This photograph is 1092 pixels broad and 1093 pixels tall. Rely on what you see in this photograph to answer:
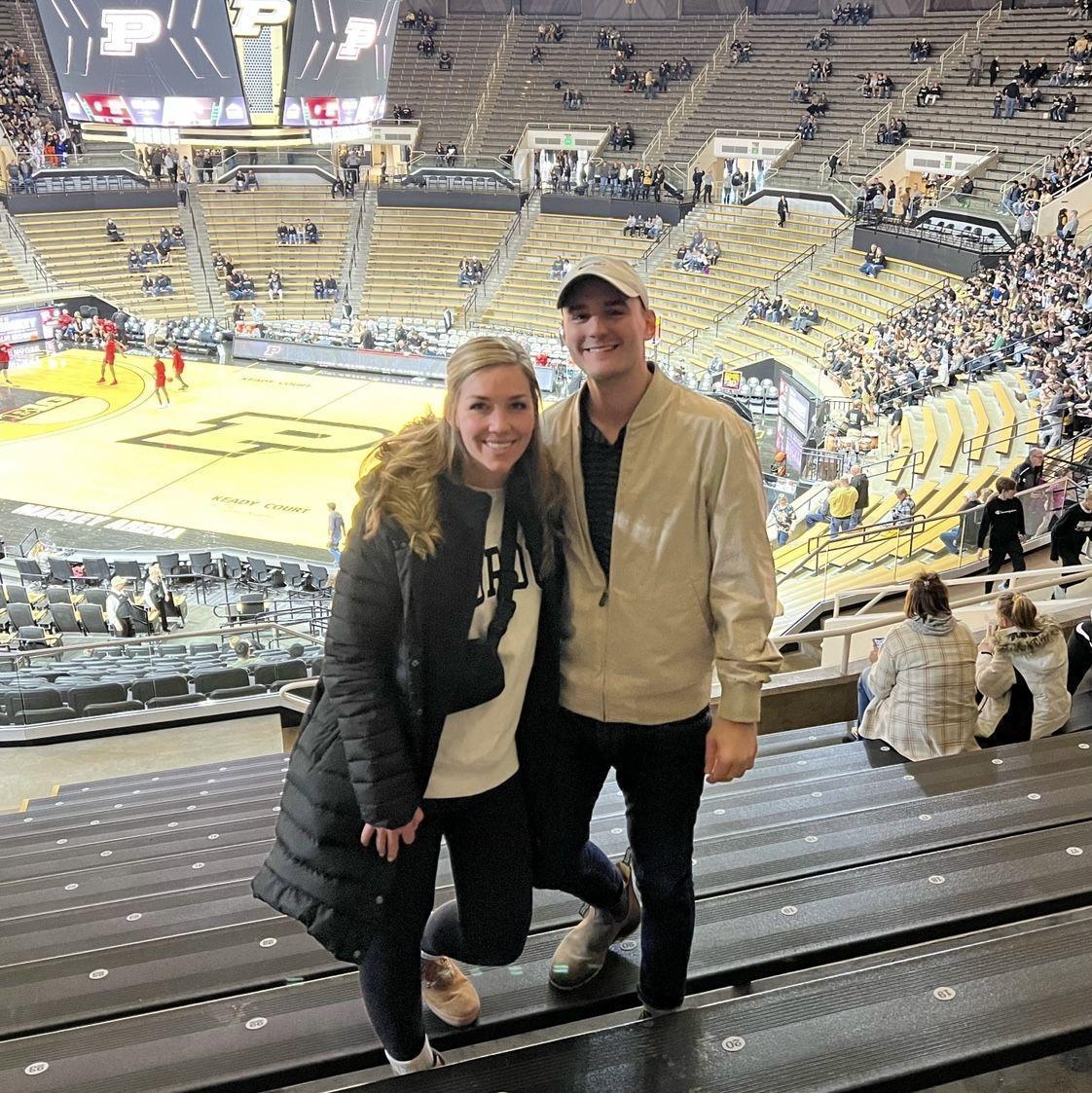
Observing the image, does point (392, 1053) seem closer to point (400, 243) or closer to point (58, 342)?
point (58, 342)

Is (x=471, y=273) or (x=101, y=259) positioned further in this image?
(x=471, y=273)

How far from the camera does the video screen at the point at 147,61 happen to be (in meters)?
22.2

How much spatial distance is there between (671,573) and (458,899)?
2.58 ft

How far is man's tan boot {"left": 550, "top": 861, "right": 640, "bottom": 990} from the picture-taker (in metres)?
2.42

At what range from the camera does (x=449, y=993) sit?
2.34 meters

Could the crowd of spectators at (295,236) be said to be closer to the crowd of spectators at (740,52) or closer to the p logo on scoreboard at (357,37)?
the p logo on scoreboard at (357,37)

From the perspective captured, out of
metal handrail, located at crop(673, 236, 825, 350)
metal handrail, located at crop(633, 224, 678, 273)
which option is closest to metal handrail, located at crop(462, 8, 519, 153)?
metal handrail, located at crop(633, 224, 678, 273)

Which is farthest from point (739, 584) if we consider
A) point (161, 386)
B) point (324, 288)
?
point (324, 288)

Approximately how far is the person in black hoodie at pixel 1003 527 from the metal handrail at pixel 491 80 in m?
30.3

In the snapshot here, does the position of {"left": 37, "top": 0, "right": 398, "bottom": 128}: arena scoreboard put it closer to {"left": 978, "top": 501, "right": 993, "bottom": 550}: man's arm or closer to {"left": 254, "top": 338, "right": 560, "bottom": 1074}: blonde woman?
{"left": 978, "top": 501, "right": 993, "bottom": 550}: man's arm

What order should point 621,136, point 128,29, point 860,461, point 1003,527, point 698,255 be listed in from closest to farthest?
point 1003,527 < point 860,461 < point 128,29 < point 698,255 < point 621,136

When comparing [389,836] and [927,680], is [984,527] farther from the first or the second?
[389,836]

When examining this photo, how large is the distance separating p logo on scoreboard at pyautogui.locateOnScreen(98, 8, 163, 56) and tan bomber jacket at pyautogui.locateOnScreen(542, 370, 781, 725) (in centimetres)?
2371

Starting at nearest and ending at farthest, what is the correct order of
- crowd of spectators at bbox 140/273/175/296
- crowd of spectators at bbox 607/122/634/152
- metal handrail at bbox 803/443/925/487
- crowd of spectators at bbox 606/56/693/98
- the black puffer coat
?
the black puffer coat, metal handrail at bbox 803/443/925/487, crowd of spectators at bbox 140/273/175/296, crowd of spectators at bbox 607/122/634/152, crowd of spectators at bbox 606/56/693/98
